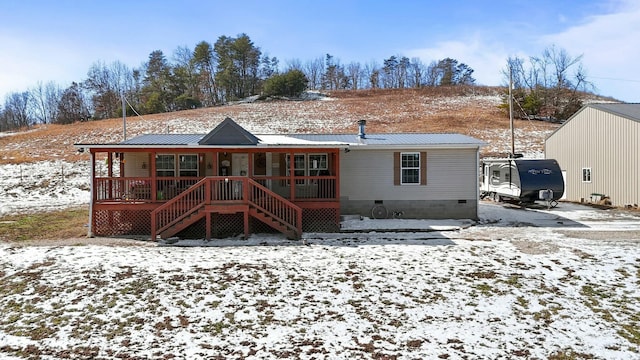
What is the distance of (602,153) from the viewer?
2023cm

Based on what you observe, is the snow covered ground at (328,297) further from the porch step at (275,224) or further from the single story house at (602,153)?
the single story house at (602,153)

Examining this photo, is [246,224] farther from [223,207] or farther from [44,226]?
[44,226]

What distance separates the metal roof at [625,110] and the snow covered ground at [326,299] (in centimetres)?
1016

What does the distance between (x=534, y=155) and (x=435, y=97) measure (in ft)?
101

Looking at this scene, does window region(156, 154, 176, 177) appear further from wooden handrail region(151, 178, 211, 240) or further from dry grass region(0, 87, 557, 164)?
dry grass region(0, 87, 557, 164)

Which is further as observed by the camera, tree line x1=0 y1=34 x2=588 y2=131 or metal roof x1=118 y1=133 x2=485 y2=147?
tree line x1=0 y1=34 x2=588 y2=131

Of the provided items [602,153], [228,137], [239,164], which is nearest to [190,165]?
[239,164]

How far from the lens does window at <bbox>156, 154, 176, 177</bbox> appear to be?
1508 centimetres

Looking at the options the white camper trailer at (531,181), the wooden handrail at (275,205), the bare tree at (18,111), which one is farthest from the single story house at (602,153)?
the bare tree at (18,111)

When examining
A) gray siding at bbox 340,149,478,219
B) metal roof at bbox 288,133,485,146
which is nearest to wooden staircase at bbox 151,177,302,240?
gray siding at bbox 340,149,478,219

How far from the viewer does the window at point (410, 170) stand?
51.1ft

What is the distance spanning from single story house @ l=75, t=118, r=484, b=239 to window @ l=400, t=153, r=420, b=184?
0.13ft

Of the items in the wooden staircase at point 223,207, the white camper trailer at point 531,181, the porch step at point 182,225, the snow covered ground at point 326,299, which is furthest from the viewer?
the white camper trailer at point 531,181

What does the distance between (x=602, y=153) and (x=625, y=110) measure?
2483mm
